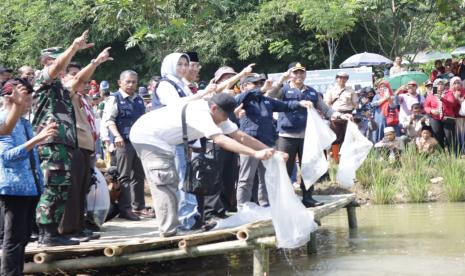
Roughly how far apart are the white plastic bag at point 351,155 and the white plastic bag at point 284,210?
2881 mm

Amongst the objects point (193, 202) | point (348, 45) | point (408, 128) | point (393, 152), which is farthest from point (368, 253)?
point (348, 45)

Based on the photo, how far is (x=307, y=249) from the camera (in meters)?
9.62

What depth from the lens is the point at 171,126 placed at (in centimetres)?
702

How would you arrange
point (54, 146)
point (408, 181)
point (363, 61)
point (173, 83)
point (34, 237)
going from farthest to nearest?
point (363, 61) → point (408, 181) → point (34, 237) → point (173, 83) → point (54, 146)

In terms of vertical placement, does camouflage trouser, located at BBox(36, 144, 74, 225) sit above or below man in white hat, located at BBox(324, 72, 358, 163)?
below

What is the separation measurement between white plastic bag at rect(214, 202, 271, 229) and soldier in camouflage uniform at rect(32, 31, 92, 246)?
57.0 inches

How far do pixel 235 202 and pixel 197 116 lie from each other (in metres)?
2.85

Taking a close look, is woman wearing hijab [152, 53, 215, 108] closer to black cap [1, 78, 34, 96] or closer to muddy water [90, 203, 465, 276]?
black cap [1, 78, 34, 96]

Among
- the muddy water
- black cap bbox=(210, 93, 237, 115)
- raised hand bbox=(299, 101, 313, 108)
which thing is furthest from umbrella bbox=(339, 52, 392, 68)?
black cap bbox=(210, 93, 237, 115)

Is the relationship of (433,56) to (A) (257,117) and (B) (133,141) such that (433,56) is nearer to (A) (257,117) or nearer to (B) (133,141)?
(A) (257,117)

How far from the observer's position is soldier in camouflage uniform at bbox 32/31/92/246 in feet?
23.2

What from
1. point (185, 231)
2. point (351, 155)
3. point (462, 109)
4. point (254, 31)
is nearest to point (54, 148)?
point (185, 231)

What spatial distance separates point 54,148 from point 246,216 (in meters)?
2.04

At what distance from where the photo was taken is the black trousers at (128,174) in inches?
367
